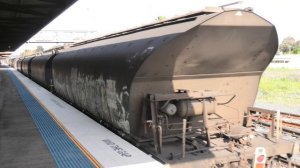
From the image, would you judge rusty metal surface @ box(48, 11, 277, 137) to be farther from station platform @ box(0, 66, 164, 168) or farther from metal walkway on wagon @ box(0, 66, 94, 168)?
metal walkway on wagon @ box(0, 66, 94, 168)

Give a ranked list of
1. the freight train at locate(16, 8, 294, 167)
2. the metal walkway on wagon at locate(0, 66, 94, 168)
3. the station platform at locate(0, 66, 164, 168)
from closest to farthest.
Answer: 1. the freight train at locate(16, 8, 294, 167)
2. the station platform at locate(0, 66, 164, 168)
3. the metal walkway on wagon at locate(0, 66, 94, 168)

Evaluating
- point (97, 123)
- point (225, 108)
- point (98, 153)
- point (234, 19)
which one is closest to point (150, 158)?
point (98, 153)

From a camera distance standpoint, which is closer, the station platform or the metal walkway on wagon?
the station platform

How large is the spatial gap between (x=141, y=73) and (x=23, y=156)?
416cm

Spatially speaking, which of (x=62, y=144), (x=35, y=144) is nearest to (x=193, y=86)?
(x=62, y=144)

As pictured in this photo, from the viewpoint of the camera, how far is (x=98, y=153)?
8.87 m

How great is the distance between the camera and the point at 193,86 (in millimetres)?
9328

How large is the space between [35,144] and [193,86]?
17.7 feet

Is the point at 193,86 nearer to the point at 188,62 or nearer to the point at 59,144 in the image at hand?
the point at 188,62

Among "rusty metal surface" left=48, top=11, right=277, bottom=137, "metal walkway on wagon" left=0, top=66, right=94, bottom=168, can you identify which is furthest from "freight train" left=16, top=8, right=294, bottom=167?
"metal walkway on wagon" left=0, top=66, right=94, bottom=168

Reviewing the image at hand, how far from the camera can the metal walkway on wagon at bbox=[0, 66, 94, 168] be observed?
8418mm

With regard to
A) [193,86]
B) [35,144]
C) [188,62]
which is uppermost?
[188,62]

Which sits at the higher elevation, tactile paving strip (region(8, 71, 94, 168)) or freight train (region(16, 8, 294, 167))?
freight train (region(16, 8, 294, 167))

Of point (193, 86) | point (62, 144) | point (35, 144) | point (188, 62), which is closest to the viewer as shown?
point (188, 62)
